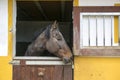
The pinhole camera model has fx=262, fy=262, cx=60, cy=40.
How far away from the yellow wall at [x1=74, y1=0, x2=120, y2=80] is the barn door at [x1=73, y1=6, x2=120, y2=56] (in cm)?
12

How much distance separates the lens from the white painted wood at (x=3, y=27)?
129 inches

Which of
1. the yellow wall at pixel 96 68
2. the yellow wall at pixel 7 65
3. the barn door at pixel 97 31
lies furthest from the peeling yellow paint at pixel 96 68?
the yellow wall at pixel 7 65

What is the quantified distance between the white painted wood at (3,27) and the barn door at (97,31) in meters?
0.86

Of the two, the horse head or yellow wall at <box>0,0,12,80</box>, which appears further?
yellow wall at <box>0,0,12,80</box>

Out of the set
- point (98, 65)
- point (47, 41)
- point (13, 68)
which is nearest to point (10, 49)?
point (13, 68)

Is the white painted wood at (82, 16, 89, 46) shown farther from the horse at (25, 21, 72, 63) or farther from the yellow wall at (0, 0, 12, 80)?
the yellow wall at (0, 0, 12, 80)

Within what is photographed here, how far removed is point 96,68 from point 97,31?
455 mm

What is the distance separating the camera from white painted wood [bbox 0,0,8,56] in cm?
327

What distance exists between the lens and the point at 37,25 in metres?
6.95

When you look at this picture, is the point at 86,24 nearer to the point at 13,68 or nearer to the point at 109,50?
the point at 109,50

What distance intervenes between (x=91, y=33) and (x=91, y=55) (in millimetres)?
268

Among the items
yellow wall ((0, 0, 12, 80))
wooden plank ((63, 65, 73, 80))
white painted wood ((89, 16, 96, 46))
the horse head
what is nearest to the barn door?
white painted wood ((89, 16, 96, 46))

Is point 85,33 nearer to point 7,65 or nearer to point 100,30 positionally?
point 100,30

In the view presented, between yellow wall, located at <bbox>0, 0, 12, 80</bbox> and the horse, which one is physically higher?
the horse
